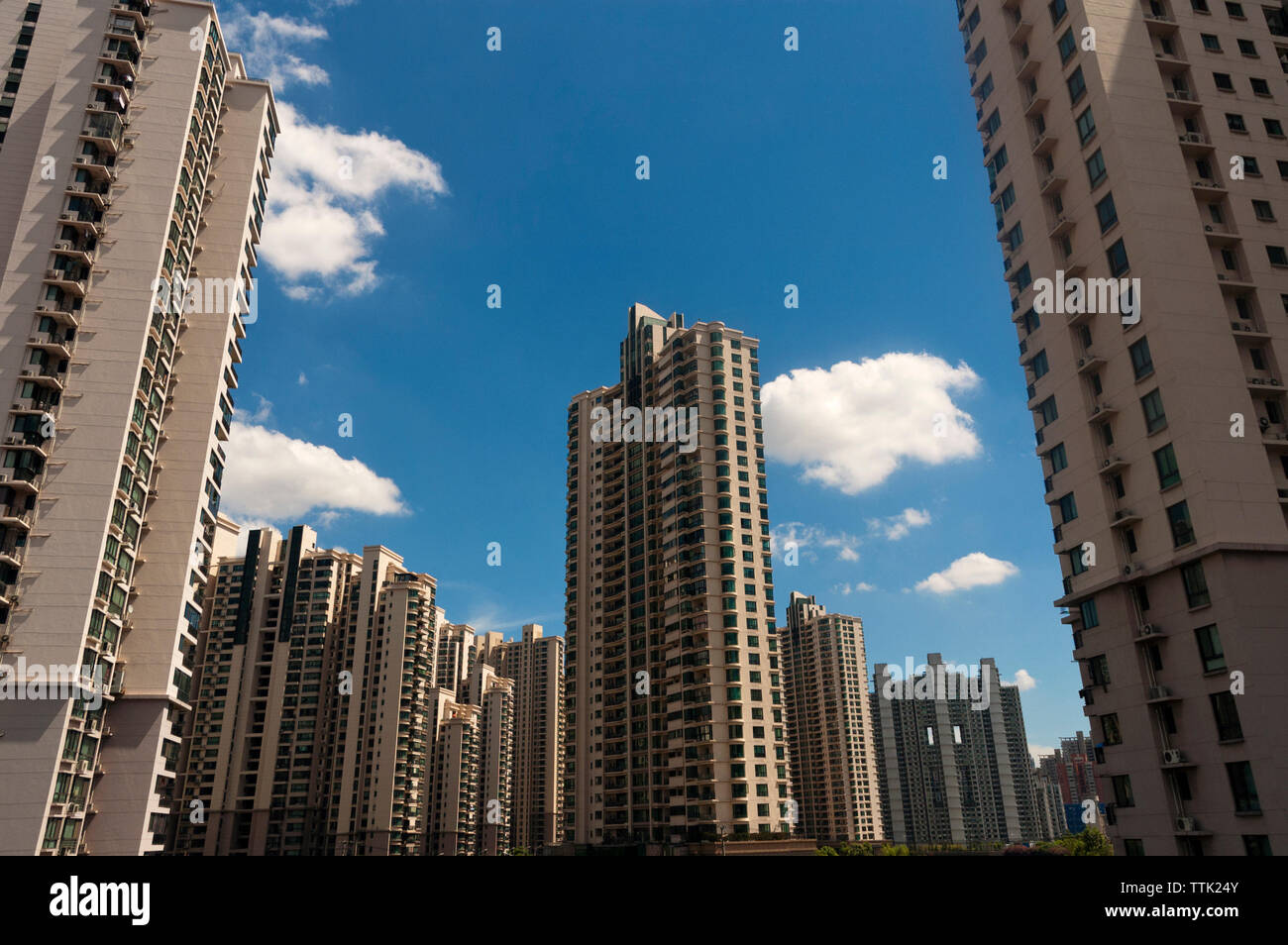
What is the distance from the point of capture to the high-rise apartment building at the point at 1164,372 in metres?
34.4

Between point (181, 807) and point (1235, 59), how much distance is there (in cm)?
15584

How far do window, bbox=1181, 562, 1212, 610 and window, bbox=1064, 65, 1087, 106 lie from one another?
86.2ft

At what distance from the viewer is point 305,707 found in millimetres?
136000

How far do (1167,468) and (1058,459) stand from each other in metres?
7.40

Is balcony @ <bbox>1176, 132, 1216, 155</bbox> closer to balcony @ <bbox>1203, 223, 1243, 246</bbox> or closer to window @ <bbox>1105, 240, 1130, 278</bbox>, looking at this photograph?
balcony @ <bbox>1203, 223, 1243, 246</bbox>

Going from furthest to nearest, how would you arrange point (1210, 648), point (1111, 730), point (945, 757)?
point (945, 757), point (1111, 730), point (1210, 648)

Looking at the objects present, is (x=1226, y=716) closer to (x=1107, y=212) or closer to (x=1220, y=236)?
(x=1220, y=236)

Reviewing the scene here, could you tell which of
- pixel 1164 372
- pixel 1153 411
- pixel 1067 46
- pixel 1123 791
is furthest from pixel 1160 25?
pixel 1123 791

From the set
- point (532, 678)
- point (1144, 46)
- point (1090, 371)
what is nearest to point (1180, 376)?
point (1090, 371)

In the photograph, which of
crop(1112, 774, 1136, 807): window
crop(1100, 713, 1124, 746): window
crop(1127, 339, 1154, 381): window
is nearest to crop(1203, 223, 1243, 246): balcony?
crop(1127, 339, 1154, 381): window

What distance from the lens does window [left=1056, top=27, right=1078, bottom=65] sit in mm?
45250

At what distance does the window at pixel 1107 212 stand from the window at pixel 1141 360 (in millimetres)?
6834
